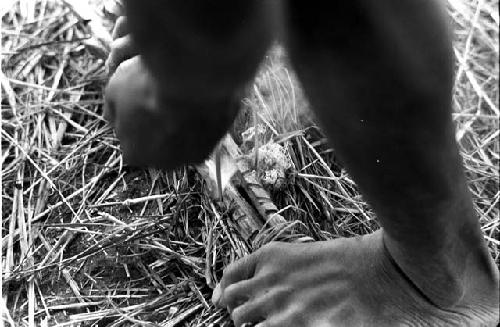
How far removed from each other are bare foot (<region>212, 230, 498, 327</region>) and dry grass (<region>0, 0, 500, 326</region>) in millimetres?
67

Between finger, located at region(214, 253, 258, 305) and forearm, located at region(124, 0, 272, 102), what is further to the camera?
finger, located at region(214, 253, 258, 305)

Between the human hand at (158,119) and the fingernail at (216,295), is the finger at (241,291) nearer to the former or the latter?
the fingernail at (216,295)

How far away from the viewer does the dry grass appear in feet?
4.90

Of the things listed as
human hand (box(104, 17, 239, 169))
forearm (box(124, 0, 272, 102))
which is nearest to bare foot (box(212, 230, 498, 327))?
human hand (box(104, 17, 239, 169))

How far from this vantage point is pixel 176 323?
1438 mm

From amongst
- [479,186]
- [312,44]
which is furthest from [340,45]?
[479,186]

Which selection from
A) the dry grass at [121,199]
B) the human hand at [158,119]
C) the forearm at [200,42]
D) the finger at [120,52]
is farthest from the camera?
the dry grass at [121,199]

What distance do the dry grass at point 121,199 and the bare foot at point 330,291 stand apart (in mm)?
67

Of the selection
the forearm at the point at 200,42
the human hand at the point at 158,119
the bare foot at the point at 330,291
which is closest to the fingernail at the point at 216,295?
the bare foot at the point at 330,291

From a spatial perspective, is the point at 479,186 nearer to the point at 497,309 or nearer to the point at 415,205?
the point at 497,309

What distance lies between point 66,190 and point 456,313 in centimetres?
78

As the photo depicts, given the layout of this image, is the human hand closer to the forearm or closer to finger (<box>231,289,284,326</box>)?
the forearm

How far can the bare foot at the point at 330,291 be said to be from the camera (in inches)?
52.5

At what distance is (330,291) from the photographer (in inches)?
53.6
